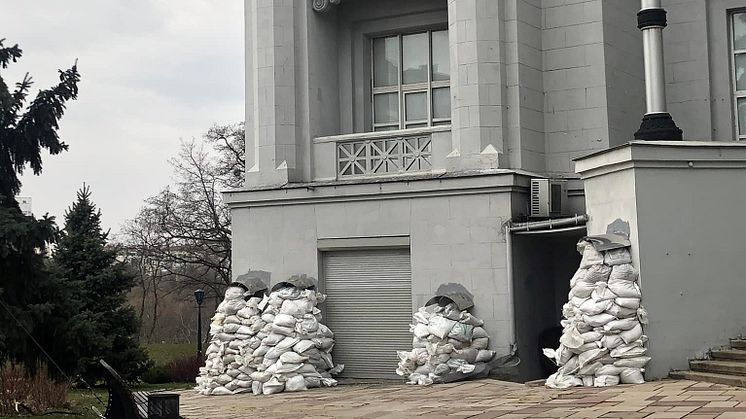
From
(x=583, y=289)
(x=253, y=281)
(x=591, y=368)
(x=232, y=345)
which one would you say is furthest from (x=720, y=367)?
(x=253, y=281)

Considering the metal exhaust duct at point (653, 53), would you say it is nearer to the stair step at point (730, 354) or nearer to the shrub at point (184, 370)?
the stair step at point (730, 354)

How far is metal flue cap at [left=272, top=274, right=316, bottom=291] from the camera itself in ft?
60.6

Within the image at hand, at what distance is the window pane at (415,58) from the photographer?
2027 centimetres

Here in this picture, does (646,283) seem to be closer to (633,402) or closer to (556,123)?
(633,402)

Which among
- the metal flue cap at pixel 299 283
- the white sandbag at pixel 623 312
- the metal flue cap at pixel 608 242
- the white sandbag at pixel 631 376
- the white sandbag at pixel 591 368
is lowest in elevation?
the white sandbag at pixel 631 376

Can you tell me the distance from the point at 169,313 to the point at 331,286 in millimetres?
42061

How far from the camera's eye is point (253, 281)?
19.1m

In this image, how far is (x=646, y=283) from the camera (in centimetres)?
1445

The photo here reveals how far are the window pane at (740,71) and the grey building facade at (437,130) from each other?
3 cm

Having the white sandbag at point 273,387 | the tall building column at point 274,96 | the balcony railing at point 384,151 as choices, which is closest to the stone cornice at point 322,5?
the tall building column at point 274,96

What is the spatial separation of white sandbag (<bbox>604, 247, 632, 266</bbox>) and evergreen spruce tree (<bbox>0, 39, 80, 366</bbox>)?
8.45 m

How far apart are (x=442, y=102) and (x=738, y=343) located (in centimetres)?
776

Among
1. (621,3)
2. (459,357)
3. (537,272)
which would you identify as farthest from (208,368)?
(621,3)

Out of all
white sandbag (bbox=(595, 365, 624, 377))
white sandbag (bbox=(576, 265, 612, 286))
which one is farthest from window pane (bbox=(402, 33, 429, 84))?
white sandbag (bbox=(595, 365, 624, 377))
